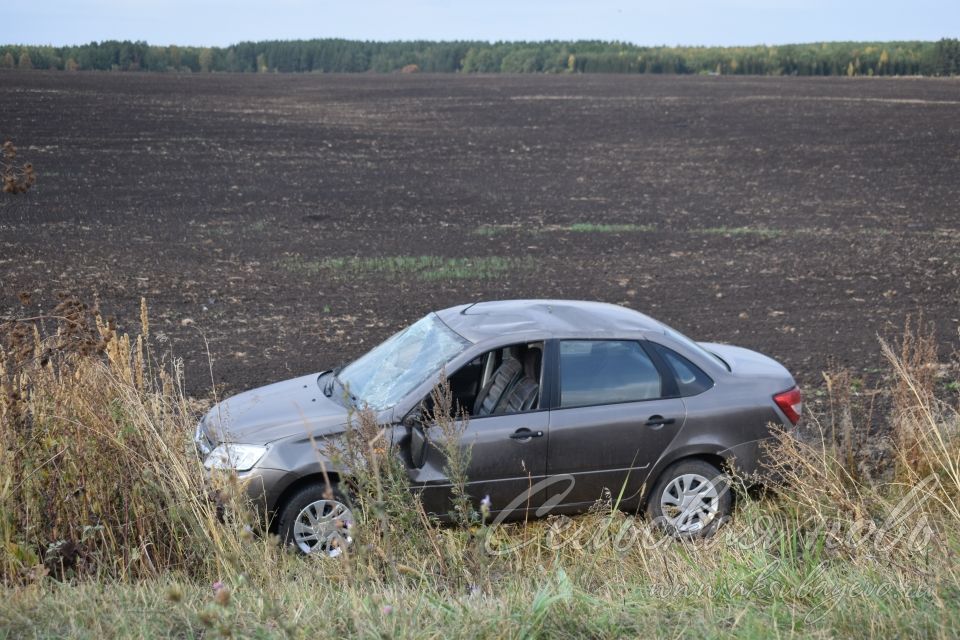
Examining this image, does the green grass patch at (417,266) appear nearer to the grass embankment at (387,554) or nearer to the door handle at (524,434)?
the door handle at (524,434)

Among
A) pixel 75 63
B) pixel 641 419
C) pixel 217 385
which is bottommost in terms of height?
pixel 217 385

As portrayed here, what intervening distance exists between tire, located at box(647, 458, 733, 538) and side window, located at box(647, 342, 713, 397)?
1.62ft

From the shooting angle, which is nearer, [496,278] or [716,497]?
[716,497]

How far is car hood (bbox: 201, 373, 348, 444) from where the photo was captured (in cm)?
641

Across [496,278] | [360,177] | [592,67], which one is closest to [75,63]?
[592,67]

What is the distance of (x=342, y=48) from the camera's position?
354 ft

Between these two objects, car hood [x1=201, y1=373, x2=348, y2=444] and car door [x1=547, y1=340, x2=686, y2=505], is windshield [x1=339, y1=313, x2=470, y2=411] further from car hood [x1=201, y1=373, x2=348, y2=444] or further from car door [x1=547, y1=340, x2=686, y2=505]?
car door [x1=547, y1=340, x2=686, y2=505]

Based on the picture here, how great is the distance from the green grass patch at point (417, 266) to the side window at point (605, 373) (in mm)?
9103

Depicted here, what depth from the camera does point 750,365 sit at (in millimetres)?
7605

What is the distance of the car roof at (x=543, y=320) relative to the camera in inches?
276

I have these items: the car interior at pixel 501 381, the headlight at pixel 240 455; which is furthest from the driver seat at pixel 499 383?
the headlight at pixel 240 455

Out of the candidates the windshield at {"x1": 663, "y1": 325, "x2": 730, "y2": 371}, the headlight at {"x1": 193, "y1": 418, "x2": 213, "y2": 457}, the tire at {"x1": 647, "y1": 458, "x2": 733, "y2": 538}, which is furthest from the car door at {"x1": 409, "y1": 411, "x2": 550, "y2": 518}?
the headlight at {"x1": 193, "y1": 418, "x2": 213, "y2": 457}

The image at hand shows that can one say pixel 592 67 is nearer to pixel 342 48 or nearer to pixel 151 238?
pixel 342 48

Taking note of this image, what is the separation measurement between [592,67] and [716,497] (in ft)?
299
